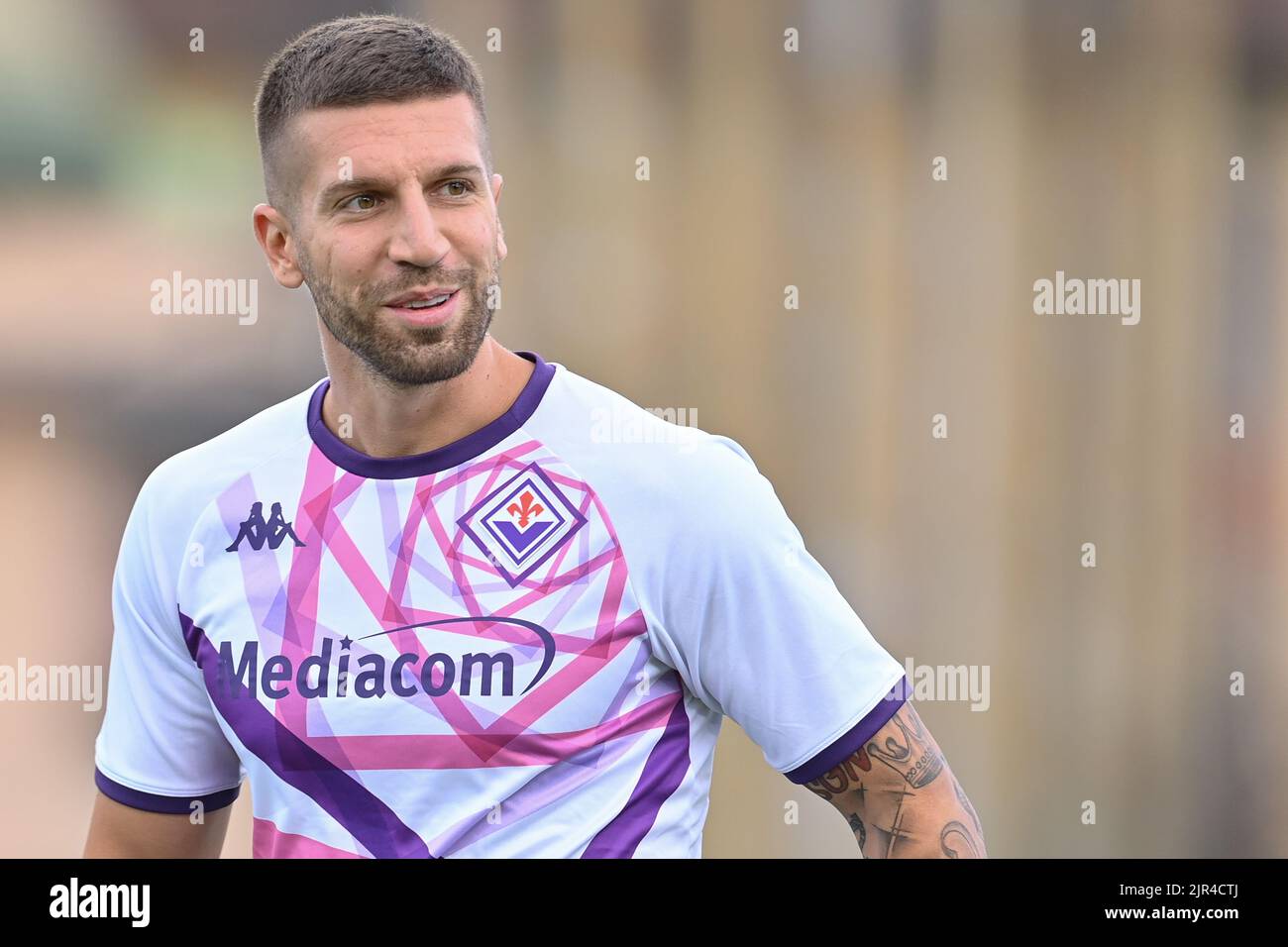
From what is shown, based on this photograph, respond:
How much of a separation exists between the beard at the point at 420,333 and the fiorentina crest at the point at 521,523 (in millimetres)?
216

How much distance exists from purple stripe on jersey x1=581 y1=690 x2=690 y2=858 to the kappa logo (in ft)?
2.33

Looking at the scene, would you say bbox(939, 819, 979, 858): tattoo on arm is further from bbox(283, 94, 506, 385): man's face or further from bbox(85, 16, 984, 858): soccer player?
bbox(283, 94, 506, 385): man's face

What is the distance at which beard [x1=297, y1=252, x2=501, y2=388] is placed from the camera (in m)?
2.08

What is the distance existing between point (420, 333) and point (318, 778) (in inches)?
28.8

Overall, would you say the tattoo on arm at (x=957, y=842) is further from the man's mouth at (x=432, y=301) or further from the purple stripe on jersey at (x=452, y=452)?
the man's mouth at (x=432, y=301)

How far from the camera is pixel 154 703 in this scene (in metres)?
2.32

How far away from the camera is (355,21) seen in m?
2.27

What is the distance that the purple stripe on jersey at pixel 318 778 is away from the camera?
204 cm

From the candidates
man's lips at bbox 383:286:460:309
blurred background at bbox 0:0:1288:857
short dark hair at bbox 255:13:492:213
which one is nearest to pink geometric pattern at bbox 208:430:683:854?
man's lips at bbox 383:286:460:309
